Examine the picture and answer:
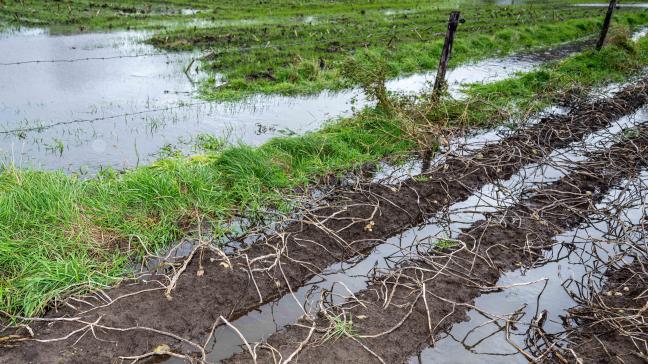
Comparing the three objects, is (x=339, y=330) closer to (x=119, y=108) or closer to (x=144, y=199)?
(x=144, y=199)

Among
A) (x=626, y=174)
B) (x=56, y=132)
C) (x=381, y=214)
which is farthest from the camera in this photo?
(x=56, y=132)

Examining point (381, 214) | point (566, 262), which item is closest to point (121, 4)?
point (381, 214)

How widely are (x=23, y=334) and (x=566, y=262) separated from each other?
4.94m

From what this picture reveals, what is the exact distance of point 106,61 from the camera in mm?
12453

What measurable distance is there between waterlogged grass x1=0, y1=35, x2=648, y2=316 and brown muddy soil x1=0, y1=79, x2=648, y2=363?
357 millimetres

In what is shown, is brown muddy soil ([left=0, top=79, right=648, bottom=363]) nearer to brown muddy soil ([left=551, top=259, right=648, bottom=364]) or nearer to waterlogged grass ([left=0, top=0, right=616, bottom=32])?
brown muddy soil ([left=551, top=259, right=648, bottom=364])

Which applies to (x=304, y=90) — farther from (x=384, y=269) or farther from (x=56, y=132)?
(x=384, y=269)

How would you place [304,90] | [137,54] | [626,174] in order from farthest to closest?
[137,54] → [304,90] → [626,174]

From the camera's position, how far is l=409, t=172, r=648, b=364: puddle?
4051 mm

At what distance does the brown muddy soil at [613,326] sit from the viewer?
12.7 feet

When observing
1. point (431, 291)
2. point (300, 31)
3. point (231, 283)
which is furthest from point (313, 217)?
point (300, 31)

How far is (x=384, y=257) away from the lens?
5.23 meters

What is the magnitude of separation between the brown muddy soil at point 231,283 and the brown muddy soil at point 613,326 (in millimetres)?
878

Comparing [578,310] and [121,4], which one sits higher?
[121,4]
